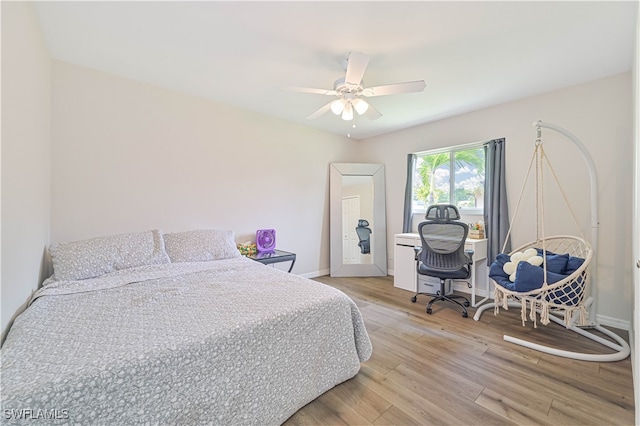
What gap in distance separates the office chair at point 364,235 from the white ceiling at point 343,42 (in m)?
2.24

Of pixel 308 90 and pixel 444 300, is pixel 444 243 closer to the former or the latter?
pixel 444 300

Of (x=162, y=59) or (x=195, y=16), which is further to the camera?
(x=162, y=59)

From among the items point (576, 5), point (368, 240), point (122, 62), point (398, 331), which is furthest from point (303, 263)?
point (576, 5)

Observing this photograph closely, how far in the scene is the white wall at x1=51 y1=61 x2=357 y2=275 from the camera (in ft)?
8.13

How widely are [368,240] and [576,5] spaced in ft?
11.4

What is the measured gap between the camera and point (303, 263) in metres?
4.23

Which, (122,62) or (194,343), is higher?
(122,62)

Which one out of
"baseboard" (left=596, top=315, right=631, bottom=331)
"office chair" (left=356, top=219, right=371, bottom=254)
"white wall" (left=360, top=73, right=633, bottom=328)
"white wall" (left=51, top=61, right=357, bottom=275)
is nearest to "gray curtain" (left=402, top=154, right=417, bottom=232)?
"office chair" (left=356, top=219, right=371, bottom=254)

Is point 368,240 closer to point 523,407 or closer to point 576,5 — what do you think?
point 523,407

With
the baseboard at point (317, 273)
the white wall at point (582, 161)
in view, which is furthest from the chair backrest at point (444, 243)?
the baseboard at point (317, 273)

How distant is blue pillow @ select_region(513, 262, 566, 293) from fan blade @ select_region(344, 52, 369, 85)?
212 centimetres

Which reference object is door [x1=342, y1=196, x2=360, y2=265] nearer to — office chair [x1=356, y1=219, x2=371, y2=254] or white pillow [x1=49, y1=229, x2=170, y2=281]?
office chair [x1=356, y1=219, x2=371, y2=254]

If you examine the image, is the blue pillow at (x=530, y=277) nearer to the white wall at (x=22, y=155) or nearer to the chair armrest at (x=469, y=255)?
the chair armrest at (x=469, y=255)

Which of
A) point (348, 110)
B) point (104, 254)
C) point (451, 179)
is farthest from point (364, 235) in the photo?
point (104, 254)
